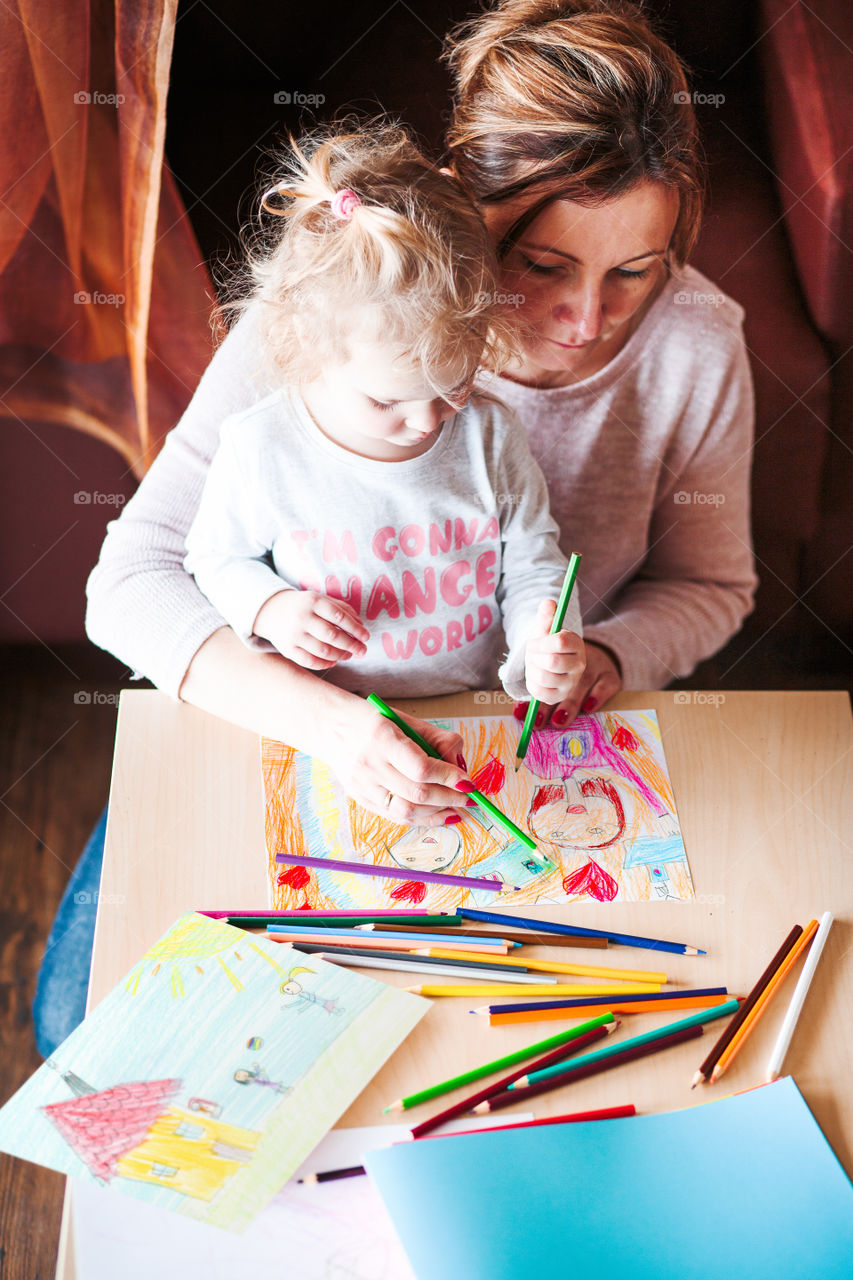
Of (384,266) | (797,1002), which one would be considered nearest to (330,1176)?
(797,1002)


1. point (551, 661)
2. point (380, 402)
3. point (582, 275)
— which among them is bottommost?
point (551, 661)

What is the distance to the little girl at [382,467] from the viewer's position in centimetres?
90

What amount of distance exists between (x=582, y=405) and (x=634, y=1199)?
819 mm

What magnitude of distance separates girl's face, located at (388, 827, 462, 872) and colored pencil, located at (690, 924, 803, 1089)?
10.5 inches

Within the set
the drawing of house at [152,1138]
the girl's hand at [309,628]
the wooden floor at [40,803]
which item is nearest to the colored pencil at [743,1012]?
the drawing of house at [152,1138]

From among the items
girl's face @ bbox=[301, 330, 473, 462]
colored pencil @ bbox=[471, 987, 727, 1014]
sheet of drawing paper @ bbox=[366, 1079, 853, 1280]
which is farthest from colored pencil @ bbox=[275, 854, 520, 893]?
girl's face @ bbox=[301, 330, 473, 462]

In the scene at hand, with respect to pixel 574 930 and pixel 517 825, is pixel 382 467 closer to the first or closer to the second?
pixel 517 825

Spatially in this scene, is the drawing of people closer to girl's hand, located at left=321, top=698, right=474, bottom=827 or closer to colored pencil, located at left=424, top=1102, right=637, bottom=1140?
colored pencil, located at left=424, top=1102, right=637, bottom=1140

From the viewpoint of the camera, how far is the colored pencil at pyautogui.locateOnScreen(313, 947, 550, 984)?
2.80 feet

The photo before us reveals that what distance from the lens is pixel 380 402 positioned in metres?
0.95

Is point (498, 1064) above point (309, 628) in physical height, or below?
below

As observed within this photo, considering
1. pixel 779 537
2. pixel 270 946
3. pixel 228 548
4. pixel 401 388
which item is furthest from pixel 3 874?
pixel 779 537

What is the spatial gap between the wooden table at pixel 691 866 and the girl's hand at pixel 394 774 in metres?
0.09

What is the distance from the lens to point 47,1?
1.08 m
